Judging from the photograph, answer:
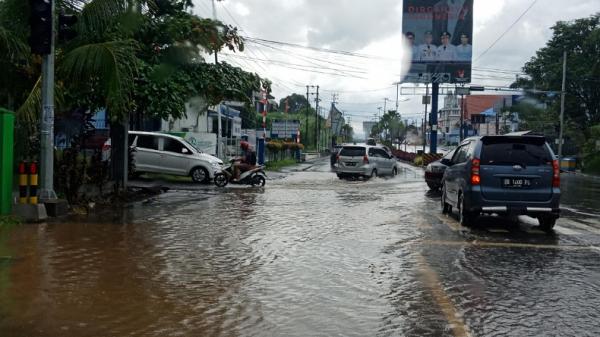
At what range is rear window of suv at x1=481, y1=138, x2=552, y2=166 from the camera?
35.2ft

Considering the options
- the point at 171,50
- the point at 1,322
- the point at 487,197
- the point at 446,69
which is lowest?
the point at 1,322

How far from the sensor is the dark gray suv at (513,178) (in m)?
10.7

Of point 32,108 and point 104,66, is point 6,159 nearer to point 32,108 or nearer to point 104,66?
point 32,108

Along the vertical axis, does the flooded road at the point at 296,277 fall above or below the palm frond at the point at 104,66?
below

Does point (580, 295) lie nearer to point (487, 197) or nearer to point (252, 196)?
point (487, 197)

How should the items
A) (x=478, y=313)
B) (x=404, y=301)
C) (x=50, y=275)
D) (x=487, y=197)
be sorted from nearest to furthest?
(x=478, y=313) → (x=404, y=301) → (x=50, y=275) → (x=487, y=197)

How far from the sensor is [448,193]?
13.1 metres

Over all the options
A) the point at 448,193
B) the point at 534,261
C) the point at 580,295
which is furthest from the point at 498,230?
the point at 580,295

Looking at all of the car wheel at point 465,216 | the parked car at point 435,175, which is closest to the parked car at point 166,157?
the parked car at point 435,175

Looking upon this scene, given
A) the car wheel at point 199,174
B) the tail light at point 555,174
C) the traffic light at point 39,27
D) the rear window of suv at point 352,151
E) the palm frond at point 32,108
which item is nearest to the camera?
the tail light at point 555,174

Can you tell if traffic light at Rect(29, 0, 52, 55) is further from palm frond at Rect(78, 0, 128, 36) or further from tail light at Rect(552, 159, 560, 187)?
tail light at Rect(552, 159, 560, 187)

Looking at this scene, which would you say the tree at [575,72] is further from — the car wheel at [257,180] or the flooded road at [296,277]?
the flooded road at [296,277]

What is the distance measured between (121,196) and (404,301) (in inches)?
432

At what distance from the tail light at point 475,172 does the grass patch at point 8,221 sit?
26.5 feet
